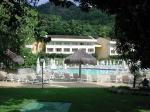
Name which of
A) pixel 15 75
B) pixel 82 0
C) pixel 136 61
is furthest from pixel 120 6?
pixel 15 75

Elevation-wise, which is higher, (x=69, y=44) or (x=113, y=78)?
(x=69, y=44)

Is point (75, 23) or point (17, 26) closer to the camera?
point (17, 26)

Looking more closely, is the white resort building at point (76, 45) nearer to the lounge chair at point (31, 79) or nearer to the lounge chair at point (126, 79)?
the lounge chair at point (126, 79)

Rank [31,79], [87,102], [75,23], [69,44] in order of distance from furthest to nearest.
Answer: [75,23] < [69,44] < [31,79] < [87,102]

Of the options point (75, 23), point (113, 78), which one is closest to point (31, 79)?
point (113, 78)

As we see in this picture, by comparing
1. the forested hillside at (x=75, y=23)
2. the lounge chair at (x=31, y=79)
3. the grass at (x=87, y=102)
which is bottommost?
the grass at (x=87, y=102)

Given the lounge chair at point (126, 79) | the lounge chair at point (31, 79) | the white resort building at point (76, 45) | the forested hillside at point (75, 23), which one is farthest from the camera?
the forested hillside at point (75, 23)

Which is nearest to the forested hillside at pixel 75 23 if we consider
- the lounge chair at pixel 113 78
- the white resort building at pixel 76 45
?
the white resort building at pixel 76 45

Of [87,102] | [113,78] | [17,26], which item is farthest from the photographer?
[113,78]

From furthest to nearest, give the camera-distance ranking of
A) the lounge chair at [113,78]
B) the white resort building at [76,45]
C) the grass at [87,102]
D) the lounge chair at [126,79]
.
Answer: the white resort building at [76,45], the lounge chair at [113,78], the lounge chair at [126,79], the grass at [87,102]

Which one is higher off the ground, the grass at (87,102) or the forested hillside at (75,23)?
the forested hillside at (75,23)

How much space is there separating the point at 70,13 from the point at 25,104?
92290 millimetres

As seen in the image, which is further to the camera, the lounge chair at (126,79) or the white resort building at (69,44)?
the white resort building at (69,44)

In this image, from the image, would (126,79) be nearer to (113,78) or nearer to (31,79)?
(113,78)
